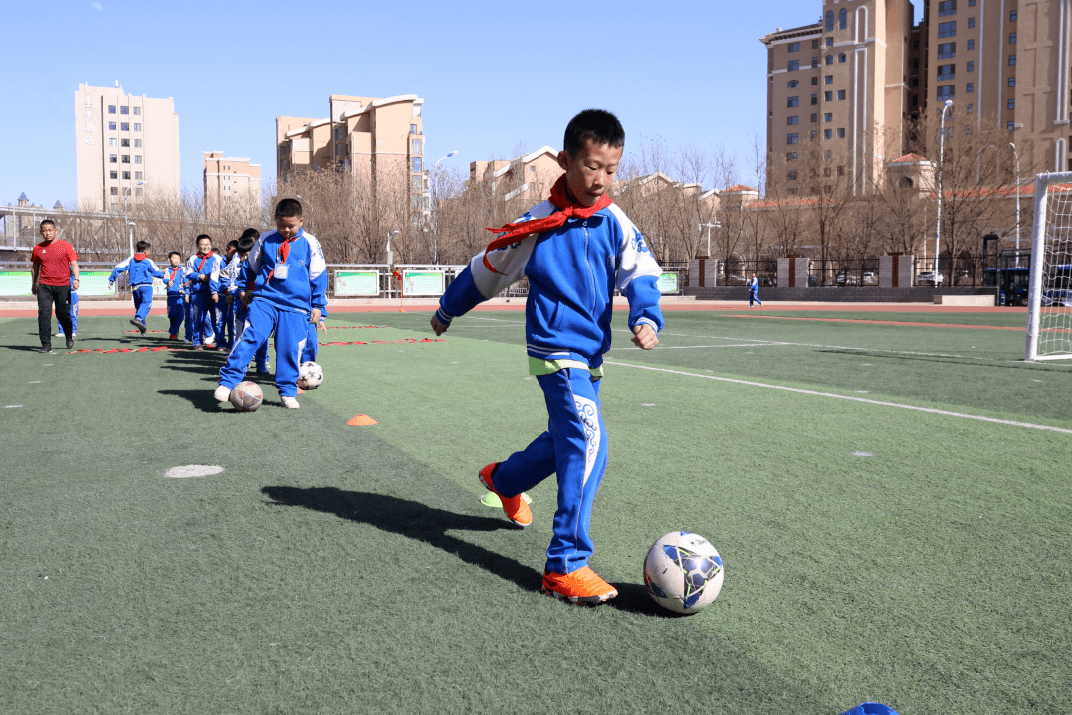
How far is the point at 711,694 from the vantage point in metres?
2.40

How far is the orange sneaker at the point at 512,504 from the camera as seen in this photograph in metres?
3.92

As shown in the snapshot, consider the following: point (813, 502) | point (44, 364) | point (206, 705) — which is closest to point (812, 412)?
point (813, 502)

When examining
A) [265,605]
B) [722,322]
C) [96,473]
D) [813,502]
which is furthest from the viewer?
[722,322]

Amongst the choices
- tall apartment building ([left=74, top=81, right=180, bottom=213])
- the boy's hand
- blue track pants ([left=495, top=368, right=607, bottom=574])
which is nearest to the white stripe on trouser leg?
blue track pants ([left=495, top=368, right=607, bottom=574])

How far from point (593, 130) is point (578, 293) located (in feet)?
2.07

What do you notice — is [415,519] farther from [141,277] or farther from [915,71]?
[915,71]

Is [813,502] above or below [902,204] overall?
below

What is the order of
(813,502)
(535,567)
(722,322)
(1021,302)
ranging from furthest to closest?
1. (1021,302)
2. (722,322)
3. (813,502)
4. (535,567)

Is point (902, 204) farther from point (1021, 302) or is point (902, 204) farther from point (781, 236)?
point (1021, 302)

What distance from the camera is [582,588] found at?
10.1ft

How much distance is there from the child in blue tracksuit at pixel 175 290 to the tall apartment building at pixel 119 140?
14008 centimetres

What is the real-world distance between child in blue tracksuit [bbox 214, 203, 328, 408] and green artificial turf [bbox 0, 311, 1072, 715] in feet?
1.20

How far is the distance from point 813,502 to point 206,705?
3194mm

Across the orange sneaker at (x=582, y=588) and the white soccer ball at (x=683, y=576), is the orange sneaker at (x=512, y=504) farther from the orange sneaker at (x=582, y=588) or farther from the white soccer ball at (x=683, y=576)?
the white soccer ball at (x=683, y=576)
